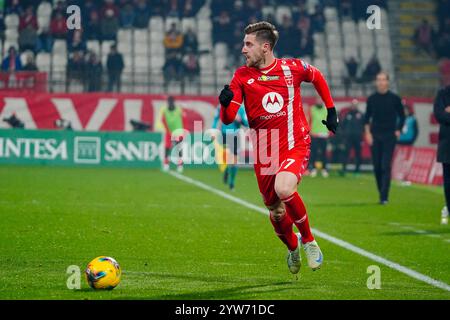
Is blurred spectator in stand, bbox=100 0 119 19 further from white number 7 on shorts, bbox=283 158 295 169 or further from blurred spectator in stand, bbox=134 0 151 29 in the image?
white number 7 on shorts, bbox=283 158 295 169

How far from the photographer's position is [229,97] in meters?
9.15

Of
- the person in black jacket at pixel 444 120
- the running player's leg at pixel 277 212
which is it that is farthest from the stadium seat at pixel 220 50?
the running player's leg at pixel 277 212

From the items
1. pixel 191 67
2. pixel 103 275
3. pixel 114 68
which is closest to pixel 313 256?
pixel 103 275

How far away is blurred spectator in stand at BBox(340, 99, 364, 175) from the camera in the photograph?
1185 inches

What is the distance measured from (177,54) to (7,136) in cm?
775

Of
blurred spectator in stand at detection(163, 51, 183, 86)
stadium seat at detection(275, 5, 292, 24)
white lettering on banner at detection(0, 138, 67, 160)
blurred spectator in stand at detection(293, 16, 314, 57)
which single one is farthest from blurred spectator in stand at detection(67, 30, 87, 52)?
stadium seat at detection(275, 5, 292, 24)

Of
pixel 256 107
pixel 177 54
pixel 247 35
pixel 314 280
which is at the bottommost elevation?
pixel 314 280

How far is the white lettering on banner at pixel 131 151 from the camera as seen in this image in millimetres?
29844

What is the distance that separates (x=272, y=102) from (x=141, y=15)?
26.9 meters

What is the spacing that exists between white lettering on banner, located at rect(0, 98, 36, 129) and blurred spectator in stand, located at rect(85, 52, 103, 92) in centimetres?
222

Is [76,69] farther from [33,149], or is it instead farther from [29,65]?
[33,149]

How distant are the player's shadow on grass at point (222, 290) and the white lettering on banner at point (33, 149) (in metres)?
20.3
